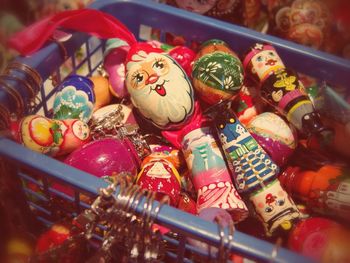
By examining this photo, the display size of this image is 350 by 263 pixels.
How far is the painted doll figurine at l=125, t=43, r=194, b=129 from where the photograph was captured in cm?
74

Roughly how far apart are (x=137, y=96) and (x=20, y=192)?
0.84ft

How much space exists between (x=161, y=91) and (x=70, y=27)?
263 millimetres

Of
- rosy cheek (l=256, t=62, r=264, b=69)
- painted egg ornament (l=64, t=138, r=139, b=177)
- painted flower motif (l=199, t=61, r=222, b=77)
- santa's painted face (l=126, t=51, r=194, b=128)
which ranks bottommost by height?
painted egg ornament (l=64, t=138, r=139, b=177)

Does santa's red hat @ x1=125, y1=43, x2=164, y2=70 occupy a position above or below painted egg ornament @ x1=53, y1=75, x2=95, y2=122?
above

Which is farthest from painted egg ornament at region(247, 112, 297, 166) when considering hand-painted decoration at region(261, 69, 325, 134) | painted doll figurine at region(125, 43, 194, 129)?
painted doll figurine at region(125, 43, 194, 129)

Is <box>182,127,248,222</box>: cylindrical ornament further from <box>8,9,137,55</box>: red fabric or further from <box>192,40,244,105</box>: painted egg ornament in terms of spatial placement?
<box>8,9,137,55</box>: red fabric

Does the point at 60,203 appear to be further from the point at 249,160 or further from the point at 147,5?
the point at 147,5

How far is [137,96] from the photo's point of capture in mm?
757

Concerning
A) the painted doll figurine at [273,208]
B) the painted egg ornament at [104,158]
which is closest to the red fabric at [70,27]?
the painted egg ornament at [104,158]

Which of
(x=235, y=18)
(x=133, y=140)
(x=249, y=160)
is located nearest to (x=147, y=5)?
(x=235, y=18)

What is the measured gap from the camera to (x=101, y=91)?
888 mm

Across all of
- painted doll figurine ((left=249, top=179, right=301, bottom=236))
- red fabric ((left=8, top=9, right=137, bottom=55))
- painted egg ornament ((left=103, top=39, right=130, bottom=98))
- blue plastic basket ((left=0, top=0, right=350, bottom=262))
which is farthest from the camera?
painted egg ornament ((left=103, top=39, right=130, bottom=98))

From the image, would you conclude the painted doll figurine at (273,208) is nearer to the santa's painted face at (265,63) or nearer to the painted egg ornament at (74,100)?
the santa's painted face at (265,63)

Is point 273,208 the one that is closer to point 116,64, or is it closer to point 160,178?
point 160,178
